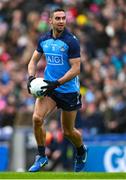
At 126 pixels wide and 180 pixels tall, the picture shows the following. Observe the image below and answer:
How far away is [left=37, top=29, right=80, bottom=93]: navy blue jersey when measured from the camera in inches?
578

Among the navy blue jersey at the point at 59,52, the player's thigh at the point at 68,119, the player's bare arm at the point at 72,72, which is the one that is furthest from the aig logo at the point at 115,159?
the player's bare arm at the point at 72,72

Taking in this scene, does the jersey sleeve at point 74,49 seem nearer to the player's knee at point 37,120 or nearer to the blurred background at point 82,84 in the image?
the player's knee at point 37,120

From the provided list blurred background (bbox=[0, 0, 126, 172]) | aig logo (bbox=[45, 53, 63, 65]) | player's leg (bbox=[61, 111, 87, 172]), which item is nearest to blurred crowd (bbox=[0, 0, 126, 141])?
blurred background (bbox=[0, 0, 126, 172])

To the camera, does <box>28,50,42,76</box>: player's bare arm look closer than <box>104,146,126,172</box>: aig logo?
Yes

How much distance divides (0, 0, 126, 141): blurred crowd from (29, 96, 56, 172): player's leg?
5.11 meters

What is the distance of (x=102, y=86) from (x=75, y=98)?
8451mm

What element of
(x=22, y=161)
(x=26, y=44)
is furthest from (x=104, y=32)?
(x=22, y=161)

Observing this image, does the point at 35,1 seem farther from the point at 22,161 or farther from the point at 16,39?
the point at 22,161

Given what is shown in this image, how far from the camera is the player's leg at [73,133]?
15055 millimetres

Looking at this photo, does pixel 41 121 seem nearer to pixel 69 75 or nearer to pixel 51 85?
pixel 51 85

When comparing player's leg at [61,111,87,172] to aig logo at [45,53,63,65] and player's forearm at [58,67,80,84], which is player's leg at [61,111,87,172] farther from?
aig logo at [45,53,63,65]

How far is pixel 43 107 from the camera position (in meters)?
14.7

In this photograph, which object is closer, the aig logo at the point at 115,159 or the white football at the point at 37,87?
the white football at the point at 37,87

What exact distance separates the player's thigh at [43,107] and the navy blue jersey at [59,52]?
24 cm
